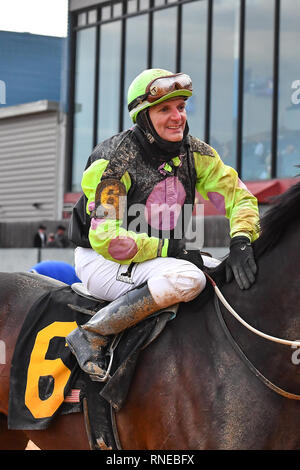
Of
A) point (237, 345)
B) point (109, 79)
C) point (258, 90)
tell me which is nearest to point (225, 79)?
point (258, 90)

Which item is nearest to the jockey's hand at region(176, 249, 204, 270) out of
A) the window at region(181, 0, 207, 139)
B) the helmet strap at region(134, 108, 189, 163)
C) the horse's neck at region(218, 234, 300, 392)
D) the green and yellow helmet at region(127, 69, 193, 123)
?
the horse's neck at region(218, 234, 300, 392)

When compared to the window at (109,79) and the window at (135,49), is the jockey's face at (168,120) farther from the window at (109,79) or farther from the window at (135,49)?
Result: the window at (109,79)

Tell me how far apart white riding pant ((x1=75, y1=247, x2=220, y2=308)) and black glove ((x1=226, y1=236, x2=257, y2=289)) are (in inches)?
5.5

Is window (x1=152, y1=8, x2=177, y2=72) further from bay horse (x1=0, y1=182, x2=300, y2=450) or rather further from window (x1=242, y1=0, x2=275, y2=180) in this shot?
bay horse (x1=0, y1=182, x2=300, y2=450)

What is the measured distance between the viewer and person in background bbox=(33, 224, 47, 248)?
1678 centimetres

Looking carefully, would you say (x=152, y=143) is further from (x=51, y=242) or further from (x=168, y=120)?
(x=51, y=242)

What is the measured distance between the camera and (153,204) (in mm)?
3533

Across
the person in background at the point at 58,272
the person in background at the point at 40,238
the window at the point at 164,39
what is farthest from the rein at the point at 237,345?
the window at the point at 164,39

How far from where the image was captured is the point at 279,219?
323 cm

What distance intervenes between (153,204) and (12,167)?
20256mm

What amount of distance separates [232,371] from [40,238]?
14137mm

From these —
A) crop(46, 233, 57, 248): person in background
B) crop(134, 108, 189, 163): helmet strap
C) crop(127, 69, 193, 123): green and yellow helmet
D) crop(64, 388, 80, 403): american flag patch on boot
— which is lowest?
crop(64, 388, 80, 403): american flag patch on boot
